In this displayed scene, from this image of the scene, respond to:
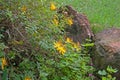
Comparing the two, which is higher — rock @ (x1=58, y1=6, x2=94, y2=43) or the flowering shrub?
the flowering shrub

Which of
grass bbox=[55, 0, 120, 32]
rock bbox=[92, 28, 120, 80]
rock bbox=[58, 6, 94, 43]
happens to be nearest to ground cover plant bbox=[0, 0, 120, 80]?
rock bbox=[92, 28, 120, 80]

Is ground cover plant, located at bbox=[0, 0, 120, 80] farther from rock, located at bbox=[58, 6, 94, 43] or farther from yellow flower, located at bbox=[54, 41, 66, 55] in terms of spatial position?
rock, located at bbox=[58, 6, 94, 43]

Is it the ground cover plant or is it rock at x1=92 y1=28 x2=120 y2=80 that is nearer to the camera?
the ground cover plant

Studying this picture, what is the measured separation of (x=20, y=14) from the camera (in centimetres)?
285

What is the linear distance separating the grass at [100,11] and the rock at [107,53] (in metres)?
1.71

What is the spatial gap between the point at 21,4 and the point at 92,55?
1767 millimetres

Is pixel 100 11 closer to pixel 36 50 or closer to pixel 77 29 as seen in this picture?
pixel 77 29

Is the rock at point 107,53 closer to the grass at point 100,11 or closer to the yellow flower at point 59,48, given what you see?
the yellow flower at point 59,48

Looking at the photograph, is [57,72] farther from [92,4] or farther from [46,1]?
[92,4]

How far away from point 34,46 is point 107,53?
1.63 metres

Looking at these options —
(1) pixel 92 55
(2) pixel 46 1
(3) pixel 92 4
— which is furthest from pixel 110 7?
(2) pixel 46 1

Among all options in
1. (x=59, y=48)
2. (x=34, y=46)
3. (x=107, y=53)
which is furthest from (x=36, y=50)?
(x=107, y=53)

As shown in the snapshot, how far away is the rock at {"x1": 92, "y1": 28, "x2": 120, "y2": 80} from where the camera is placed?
13.8 feet

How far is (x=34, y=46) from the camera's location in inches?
112
